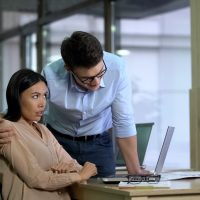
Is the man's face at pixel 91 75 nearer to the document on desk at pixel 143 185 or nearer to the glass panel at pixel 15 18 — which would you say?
the document on desk at pixel 143 185

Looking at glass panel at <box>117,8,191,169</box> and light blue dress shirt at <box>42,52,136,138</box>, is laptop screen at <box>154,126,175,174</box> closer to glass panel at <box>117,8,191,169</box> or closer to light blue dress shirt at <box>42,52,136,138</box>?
light blue dress shirt at <box>42,52,136,138</box>

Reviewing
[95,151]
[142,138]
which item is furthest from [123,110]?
[142,138]

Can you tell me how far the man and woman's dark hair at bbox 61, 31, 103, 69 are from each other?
0.34ft

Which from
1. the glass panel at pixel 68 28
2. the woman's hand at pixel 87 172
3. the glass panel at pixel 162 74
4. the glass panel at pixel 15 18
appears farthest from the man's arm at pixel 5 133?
the glass panel at pixel 15 18

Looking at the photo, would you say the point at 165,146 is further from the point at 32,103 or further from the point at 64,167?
the point at 32,103

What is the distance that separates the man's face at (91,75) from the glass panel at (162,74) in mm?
2209

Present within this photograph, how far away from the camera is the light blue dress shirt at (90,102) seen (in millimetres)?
2643

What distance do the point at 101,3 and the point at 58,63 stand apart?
2.97 meters

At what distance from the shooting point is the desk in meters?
1.89

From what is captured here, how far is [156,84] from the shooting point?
5.24m

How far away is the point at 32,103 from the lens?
2.33 metres

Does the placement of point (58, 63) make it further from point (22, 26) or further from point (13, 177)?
point (22, 26)

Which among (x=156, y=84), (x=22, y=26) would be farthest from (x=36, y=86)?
(x=22, y=26)

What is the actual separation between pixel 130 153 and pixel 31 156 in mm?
656
